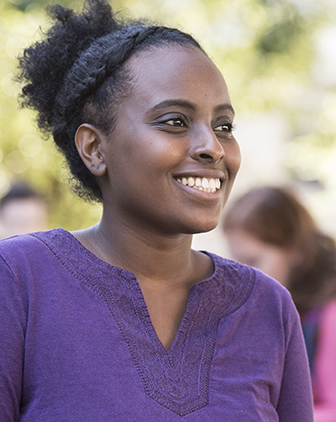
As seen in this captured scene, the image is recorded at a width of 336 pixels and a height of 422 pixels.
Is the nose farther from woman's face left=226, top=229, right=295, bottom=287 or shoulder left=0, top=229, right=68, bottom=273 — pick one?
woman's face left=226, top=229, right=295, bottom=287

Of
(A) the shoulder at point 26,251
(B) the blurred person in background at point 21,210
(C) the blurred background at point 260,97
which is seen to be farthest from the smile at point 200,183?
(C) the blurred background at point 260,97

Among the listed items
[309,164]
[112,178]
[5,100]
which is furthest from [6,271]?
[309,164]

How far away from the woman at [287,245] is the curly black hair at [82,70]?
1.50 m

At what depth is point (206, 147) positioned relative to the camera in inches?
62.4

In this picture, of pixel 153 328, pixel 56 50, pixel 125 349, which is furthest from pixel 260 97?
pixel 125 349

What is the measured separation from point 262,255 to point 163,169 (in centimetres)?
179

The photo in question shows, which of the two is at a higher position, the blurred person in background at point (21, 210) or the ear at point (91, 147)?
the ear at point (91, 147)

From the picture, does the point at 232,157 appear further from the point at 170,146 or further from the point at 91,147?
the point at 91,147

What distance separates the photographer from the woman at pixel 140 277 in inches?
57.5

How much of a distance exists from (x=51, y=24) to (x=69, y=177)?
0.55m

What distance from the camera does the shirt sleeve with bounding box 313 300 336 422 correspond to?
2.67 m

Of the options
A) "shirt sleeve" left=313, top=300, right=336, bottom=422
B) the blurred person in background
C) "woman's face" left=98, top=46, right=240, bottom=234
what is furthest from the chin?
the blurred person in background

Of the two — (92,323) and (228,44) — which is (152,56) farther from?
(228,44)

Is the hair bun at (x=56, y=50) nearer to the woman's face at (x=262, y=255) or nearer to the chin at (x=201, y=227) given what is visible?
the chin at (x=201, y=227)
